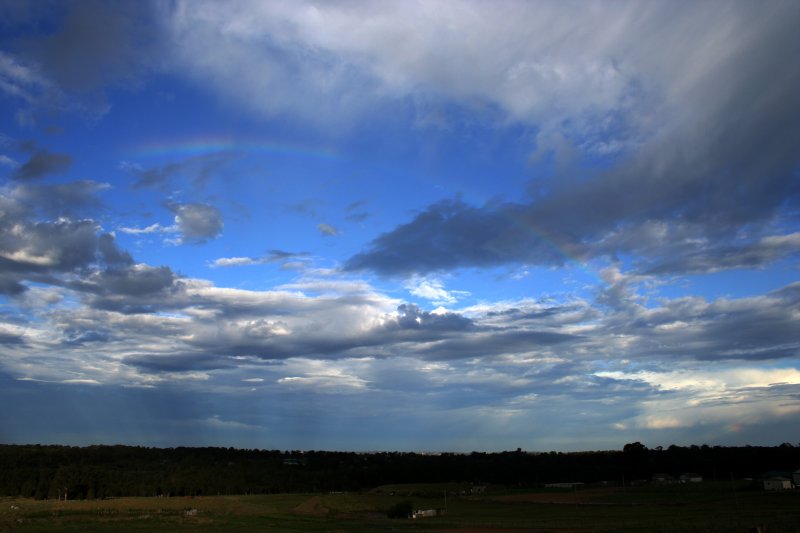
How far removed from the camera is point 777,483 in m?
94.6

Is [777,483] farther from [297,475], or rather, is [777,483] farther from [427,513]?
[297,475]

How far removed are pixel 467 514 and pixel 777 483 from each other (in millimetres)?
47420

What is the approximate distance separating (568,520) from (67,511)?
68.6m

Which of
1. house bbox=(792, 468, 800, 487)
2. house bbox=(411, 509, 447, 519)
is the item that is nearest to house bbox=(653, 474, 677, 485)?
house bbox=(792, 468, 800, 487)

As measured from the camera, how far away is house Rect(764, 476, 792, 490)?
9294cm

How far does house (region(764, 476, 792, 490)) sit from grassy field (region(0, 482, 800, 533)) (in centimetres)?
418

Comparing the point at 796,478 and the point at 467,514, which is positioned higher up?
the point at 796,478

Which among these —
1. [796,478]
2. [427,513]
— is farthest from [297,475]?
[796,478]

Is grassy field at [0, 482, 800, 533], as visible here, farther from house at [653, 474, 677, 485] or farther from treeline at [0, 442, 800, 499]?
treeline at [0, 442, 800, 499]

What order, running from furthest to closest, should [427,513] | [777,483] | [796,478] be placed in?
1. [796,478]
2. [777,483]
3. [427,513]

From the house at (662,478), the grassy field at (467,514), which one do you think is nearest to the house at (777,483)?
the grassy field at (467,514)

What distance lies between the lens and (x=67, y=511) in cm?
9000

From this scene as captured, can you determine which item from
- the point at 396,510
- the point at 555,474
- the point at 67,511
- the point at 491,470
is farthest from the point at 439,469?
the point at 67,511

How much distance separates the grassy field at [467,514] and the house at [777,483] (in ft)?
13.7
